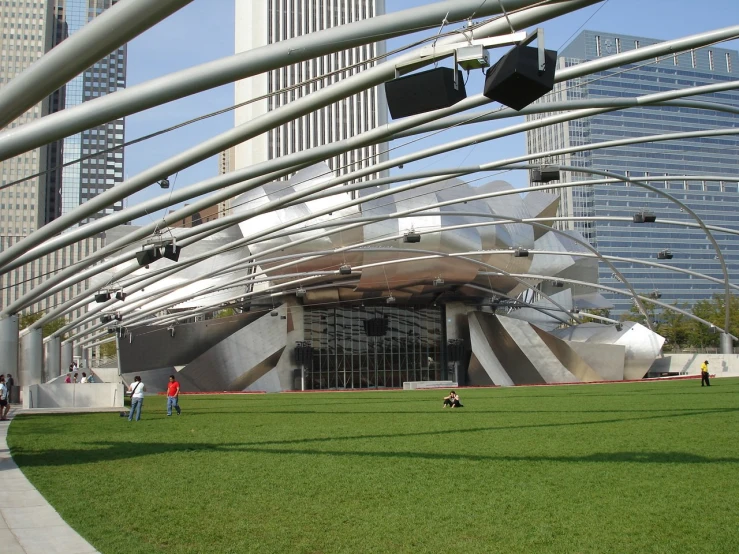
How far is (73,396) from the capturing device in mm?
28688

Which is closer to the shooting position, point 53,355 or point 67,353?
point 53,355

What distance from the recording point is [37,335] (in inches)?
1260

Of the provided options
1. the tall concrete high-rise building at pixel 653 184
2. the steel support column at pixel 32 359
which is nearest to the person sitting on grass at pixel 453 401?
the steel support column at pixel 32 359

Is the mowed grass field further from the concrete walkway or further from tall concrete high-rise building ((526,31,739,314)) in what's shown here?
tall concrete high-rise building ((526,31,739,314))

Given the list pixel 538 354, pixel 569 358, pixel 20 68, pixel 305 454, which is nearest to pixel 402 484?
pixel 305 454

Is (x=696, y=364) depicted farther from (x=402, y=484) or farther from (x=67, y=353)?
(x=402, y=484)

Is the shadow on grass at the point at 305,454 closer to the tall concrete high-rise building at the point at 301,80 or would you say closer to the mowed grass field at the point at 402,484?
the mowed grass field at the point at 402,484

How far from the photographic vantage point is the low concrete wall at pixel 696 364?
5072 cm

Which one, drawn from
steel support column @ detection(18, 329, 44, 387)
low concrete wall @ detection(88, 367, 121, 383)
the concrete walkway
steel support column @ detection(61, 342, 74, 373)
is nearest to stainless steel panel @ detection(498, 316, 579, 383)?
low concrete wall @ detection(88, 367, 121, 383)

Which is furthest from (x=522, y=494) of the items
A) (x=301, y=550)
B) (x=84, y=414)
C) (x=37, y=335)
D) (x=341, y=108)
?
(x=341, y=108)

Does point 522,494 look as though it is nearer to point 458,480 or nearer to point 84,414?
point 458,480

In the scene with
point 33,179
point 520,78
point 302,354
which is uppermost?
point 33,179

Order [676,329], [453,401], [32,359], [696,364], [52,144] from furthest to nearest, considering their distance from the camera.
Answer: [52,144] < [676,329] < [696,364] < [32,359] < [453,401]

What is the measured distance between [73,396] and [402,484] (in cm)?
2151
